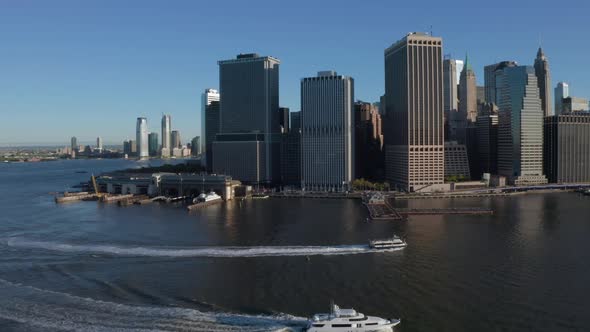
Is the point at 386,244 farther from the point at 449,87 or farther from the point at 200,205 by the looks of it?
the point at 449,87

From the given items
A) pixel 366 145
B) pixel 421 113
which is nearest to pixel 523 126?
pixel 421 113

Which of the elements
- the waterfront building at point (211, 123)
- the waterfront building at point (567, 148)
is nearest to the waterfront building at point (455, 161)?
the waterfront building at point (567, 148)

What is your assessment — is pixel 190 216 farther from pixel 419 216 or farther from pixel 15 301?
pixel 15 301

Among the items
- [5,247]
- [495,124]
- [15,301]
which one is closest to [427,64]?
[495,124]

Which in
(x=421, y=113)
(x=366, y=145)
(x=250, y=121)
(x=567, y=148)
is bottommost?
(x=567, y=148)

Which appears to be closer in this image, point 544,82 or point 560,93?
point 544,82

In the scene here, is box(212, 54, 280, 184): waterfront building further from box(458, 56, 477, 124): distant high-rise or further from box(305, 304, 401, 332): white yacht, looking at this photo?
box(305, 304, 401, 332): white yacht
